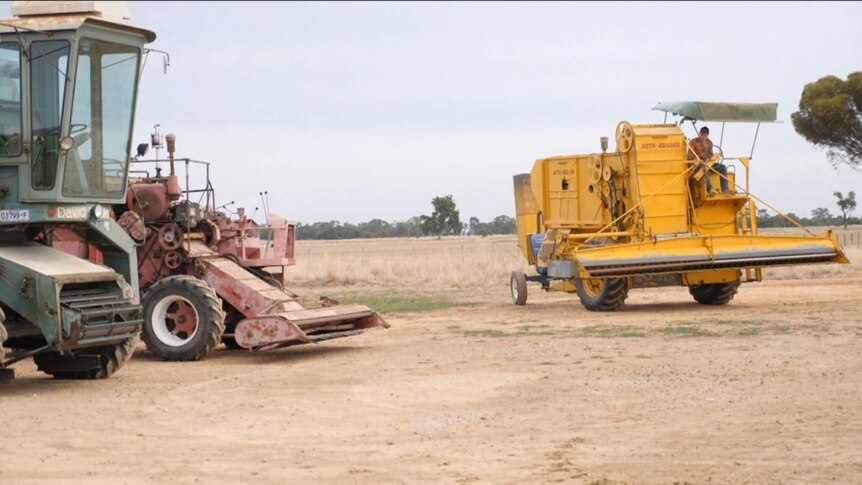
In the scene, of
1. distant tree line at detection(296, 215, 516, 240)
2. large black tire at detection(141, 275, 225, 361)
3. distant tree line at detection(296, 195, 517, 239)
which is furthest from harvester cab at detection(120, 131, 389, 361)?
distant tree line at detection(296, 215, 516, 240)

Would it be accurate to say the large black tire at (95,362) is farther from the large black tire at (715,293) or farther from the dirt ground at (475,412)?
the large black tire at (715,293)

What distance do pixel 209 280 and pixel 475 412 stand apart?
5.89m

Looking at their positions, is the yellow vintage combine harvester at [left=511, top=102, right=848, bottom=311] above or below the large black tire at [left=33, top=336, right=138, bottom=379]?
above

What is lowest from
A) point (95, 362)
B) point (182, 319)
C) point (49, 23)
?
point (95, 362)

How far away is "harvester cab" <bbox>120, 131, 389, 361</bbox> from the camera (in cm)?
1484

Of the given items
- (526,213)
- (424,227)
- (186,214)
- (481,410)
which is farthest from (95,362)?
(424,227)

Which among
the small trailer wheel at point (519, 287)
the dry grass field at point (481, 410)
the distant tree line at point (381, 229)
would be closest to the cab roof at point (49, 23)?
the dry grass field at point (481, 410)

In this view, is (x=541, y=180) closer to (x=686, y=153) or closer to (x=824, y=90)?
(x=686, y=153)

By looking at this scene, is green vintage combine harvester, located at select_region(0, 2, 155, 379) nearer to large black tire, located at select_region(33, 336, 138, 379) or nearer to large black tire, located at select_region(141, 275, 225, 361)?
large black tire, located at select_region(33, 336, 138, 379)

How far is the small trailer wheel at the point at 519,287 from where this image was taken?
23625 mm

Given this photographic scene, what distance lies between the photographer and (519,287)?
931 inches

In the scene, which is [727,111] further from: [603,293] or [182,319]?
[182,319]

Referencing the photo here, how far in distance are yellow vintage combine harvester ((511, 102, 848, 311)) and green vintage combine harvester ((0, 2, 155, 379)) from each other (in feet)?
26.9

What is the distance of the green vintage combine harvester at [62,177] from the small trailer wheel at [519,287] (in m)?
11.1
